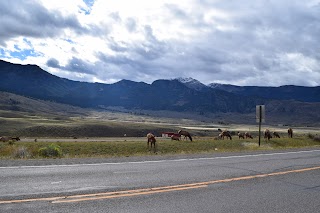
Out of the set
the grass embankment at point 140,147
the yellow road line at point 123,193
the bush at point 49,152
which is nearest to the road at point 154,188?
the yellow road line at point 123,193

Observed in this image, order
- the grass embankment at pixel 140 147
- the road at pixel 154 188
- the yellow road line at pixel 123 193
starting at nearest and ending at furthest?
the road at pixel 154 188
the yellow road line at pixel 123 193
the grass embankment at pixel 140 147

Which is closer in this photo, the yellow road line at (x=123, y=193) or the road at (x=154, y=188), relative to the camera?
the road at (x=154, y=188)

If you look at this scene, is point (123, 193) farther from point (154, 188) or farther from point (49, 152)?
point (49, 152)

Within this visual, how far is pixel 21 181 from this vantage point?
34.6ft

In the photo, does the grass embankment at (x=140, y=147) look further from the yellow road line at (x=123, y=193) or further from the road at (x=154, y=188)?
the yellow road line at (x=123, y=193)

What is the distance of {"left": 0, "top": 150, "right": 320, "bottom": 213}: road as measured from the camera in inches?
329

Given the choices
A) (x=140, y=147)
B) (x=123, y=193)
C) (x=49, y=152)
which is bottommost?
(x=140, y=147)

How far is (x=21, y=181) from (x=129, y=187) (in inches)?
121

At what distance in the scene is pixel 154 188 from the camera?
33.8 ft

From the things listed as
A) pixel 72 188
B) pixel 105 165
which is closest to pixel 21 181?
pixel 72 188

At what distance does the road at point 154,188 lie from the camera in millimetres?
8367

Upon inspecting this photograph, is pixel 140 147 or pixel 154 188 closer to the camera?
pixel 154 188

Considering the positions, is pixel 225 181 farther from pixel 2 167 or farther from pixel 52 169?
pixel 2 167

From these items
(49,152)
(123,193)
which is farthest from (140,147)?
(123,193)
